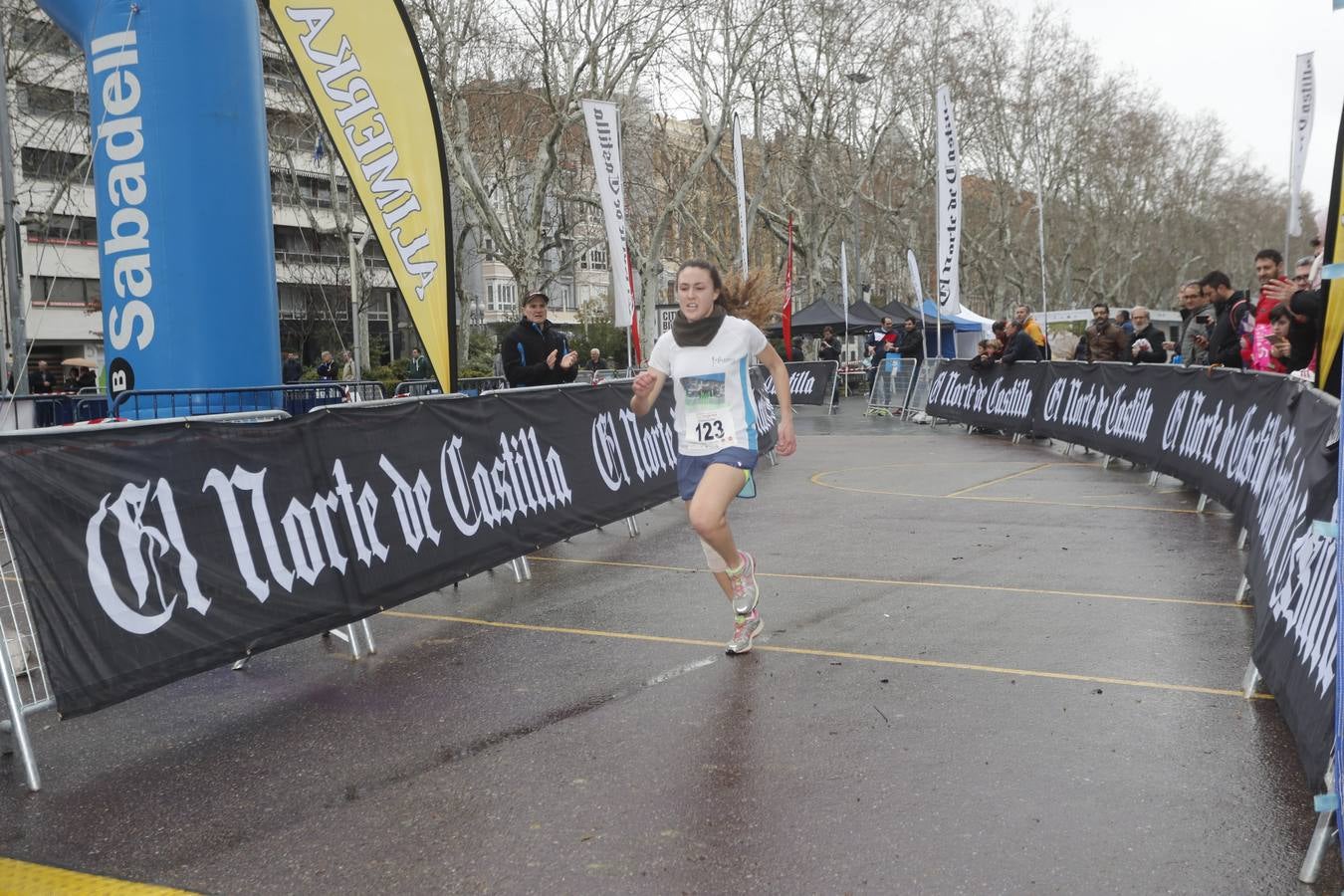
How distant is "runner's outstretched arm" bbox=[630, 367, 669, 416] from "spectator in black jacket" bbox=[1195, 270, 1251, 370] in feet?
27.1

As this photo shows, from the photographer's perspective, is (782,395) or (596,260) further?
(596,260)

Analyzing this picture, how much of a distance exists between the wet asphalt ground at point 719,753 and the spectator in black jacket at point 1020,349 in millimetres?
11869

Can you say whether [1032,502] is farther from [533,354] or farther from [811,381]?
[811,381]

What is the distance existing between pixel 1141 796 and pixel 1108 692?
4.11 feet

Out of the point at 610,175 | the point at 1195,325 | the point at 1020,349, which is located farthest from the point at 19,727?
the point at 1020,349

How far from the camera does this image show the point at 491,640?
659cm

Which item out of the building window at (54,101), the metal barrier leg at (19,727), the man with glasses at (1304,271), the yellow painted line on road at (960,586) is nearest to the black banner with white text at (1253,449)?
the yellow painted line on road at (960,586)

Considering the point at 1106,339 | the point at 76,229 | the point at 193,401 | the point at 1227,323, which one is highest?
the point at 76,229

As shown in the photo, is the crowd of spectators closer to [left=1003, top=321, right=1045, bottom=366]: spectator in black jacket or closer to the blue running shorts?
[left=1003, top=321, right=1045, bottom=366]: spectator in black jacket

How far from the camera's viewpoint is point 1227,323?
487 inches

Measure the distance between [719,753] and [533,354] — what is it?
641 cm

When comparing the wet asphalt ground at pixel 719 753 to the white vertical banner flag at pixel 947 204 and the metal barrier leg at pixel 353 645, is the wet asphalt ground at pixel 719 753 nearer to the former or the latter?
the metal barrier leg at pixel 353 645

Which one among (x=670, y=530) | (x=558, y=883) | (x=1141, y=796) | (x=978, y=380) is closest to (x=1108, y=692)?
(x=1141, y=796)

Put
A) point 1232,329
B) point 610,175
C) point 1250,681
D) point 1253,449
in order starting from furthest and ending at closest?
point 610,175
point 1232,329
point 1253,449
point 1250,681
